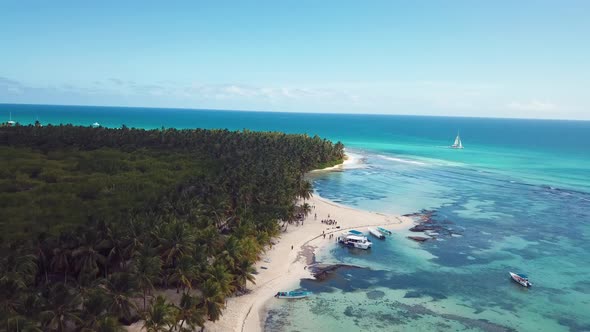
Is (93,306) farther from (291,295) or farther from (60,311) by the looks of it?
(291,295)

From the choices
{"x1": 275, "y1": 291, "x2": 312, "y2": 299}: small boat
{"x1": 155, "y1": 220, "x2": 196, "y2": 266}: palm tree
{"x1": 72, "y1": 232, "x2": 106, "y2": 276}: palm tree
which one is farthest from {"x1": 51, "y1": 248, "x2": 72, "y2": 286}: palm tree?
{"x1": 275, "y1": 291, "x2": 312, "y2": 299}: small boat

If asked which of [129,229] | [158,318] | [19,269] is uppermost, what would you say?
[129,229]

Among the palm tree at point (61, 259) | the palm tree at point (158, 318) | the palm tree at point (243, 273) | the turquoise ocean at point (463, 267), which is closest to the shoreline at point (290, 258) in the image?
the turquoise ocean at point (463, 267)

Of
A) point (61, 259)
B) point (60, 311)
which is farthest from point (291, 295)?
point (60, 311)

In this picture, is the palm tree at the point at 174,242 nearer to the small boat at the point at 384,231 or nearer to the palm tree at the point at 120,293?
the palm tree at the point at 120,293

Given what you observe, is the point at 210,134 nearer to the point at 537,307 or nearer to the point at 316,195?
the point at 316,195

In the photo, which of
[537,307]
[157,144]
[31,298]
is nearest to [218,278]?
[31,298]
